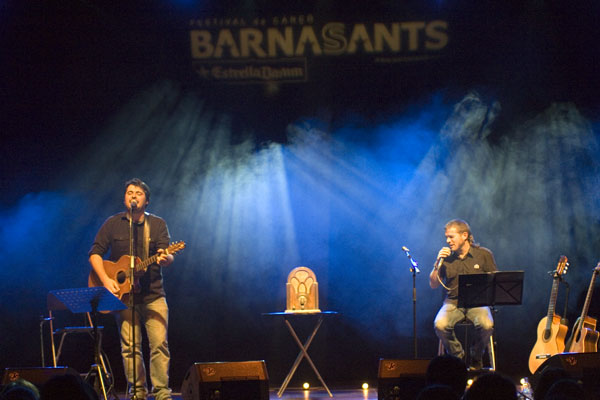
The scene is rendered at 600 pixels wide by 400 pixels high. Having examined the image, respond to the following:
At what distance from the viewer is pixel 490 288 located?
7074mm

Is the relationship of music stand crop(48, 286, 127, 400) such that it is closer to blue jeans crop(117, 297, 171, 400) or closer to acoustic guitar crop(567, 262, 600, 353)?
blue jeans crop(117, 297, 171, 400)

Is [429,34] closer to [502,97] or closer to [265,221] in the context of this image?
[502,97]

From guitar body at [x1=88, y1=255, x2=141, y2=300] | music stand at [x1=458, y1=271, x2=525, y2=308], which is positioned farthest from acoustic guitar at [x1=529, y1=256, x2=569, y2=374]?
guitar body at [x1=88, y1=255, x2=141, y2=300]

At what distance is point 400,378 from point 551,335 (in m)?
2.99

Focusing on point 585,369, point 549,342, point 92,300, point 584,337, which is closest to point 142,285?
point 92,300

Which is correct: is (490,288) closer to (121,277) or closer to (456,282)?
(456,282)

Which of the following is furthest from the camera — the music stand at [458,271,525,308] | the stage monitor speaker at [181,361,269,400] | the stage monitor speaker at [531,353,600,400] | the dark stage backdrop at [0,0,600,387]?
the dark stage backdrop at [0,0,600,387]

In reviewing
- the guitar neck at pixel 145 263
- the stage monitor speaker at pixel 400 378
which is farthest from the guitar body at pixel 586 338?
the guitar neck at pixel 145 263

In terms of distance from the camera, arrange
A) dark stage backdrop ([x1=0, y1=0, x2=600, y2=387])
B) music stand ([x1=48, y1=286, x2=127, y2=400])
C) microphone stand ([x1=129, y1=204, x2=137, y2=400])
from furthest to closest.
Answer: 1. dark stage backdrop ([x1=0, y1=0, x2=600, y2=387])
2. microphone stand ([x1=129, y1=204, x2=137, y2=400])
3. music stand ([x1=48, y1=286, x2=127, y2=400])

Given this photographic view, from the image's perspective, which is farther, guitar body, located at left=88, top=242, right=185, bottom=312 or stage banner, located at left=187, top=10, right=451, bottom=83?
stage banner, located at left=187, top=10, right=451, bottom=83

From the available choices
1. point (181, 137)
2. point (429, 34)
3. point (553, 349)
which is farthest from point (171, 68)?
point (553, 349)

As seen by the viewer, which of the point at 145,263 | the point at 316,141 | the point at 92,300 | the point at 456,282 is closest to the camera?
the point at 92,300

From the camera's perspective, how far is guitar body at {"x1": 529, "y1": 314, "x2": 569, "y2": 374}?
761 cm

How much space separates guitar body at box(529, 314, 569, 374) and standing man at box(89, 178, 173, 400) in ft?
12.8
